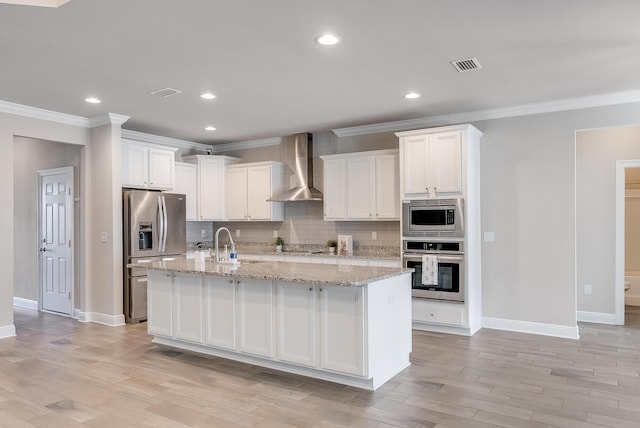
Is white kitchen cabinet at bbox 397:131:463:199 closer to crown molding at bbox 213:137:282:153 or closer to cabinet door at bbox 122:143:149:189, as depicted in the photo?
crown molding at bbox 213:137:282:153

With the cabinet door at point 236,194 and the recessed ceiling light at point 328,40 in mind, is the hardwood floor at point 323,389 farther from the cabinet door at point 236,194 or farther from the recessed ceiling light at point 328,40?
the cabinet door at point 236,194

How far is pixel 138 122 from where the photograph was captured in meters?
6.32

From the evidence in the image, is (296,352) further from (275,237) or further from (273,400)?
(275,237)

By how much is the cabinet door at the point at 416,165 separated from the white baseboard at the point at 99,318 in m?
4.09

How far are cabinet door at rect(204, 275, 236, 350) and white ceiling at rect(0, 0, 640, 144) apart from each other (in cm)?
197

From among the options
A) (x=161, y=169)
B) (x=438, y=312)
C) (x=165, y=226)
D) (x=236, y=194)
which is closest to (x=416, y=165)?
(x=438, y=312)

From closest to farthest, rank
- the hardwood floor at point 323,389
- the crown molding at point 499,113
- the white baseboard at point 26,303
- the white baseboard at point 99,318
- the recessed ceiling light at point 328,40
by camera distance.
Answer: the hardwood floor at point 323,389 → the recessed ceiling light at point 328,40 → the crown molding at point 499,113 → the white baseboard at point 99,318 → the white baseboard at point 26,303

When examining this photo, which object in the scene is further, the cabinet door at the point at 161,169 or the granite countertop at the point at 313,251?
the cabinet door at the point at 161,169

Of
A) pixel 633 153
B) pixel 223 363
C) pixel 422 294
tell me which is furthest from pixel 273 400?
pixel 633 153

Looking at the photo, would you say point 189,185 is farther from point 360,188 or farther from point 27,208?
point 360,188

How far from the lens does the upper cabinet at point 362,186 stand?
20.2ft

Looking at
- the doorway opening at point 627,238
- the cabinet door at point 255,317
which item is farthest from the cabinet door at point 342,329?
the doorway opening at point 627,238

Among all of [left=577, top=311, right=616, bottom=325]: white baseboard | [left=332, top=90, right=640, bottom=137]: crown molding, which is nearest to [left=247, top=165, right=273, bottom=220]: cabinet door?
[left=332, top=90, right=640, bottom=137]: crown molding

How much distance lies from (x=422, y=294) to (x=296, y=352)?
230 centimetres
